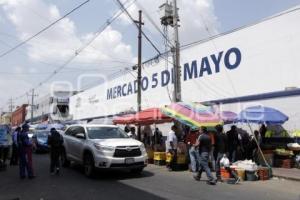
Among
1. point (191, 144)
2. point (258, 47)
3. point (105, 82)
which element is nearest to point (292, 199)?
point (191, 144)

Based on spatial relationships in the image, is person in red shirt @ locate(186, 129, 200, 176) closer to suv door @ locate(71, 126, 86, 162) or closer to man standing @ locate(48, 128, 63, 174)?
suv door @ locate(71, 126, 86, 162)

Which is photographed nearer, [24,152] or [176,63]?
[24,152]

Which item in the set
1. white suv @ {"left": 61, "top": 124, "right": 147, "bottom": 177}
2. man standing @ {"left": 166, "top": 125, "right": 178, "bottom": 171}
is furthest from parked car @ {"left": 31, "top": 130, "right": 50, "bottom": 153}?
man standing @ {"left": 166, "top": 125, "right": 178, "bottom": 171}

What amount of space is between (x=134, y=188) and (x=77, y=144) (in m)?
4.45

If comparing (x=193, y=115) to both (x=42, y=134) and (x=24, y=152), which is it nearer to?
(x=24, y=152)

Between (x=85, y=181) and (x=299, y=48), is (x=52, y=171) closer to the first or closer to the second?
(x=85, y=181)

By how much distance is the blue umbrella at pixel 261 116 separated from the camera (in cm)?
1666

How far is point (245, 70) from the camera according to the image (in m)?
20.7

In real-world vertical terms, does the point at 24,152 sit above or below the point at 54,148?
below

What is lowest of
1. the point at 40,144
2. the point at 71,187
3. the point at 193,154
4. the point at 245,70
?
the point at 71,187

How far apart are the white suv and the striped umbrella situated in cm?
260

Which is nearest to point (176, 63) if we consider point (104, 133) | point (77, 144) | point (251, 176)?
point (104, 133)

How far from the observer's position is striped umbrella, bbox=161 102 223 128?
51.8 ft

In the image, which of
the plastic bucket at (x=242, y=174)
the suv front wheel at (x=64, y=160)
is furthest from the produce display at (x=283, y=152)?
the suv front wheel at (x=64, y=160)
